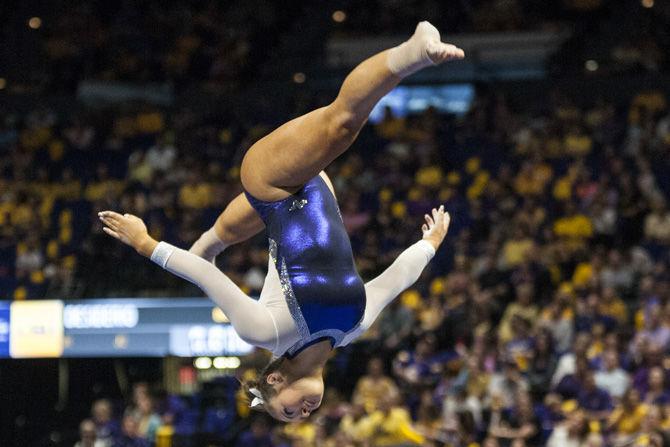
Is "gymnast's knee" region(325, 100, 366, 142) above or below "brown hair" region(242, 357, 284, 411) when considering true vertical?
above

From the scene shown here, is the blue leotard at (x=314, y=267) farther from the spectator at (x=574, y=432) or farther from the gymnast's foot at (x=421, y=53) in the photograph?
the spectator at (x=574, y=432)

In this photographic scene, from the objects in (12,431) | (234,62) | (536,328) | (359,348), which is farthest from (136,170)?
Result: (536,328)

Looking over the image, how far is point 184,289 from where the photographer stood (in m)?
14.1

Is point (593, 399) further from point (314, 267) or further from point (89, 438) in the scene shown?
point (314, 267)

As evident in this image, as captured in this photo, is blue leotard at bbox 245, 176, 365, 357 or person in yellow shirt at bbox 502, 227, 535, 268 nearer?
blue leotard at bbox 245, 176, 365, 357

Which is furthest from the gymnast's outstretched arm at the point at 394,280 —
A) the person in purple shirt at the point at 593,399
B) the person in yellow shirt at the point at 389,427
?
the person in purple shirt at the point at 593,399

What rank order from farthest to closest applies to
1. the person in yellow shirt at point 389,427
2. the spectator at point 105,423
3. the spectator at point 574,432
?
the spectator at point 105,423 < the person in yellow shirt at point 389,427 < the spectator at point 574,432

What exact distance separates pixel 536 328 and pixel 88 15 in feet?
40.4

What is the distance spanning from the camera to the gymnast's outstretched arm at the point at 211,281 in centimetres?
522

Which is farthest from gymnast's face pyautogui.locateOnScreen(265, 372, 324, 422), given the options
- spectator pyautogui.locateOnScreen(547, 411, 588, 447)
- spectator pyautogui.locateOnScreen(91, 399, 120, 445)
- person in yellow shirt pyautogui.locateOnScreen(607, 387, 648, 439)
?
spectator pyautogui.locateOnScreen(91, 399, 120, 445)

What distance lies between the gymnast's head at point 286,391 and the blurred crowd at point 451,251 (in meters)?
4.12

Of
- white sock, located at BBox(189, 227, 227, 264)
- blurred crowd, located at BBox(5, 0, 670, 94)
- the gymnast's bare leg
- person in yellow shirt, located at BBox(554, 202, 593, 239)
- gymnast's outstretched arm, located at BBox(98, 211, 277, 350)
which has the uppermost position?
blurred crowd, located at BBox(5, 0, 670, 94)

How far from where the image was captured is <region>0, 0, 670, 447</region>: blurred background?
11047 mm

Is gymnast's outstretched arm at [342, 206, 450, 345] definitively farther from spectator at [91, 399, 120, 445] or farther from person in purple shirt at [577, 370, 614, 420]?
spectator at [91, 399, 120, 445]
